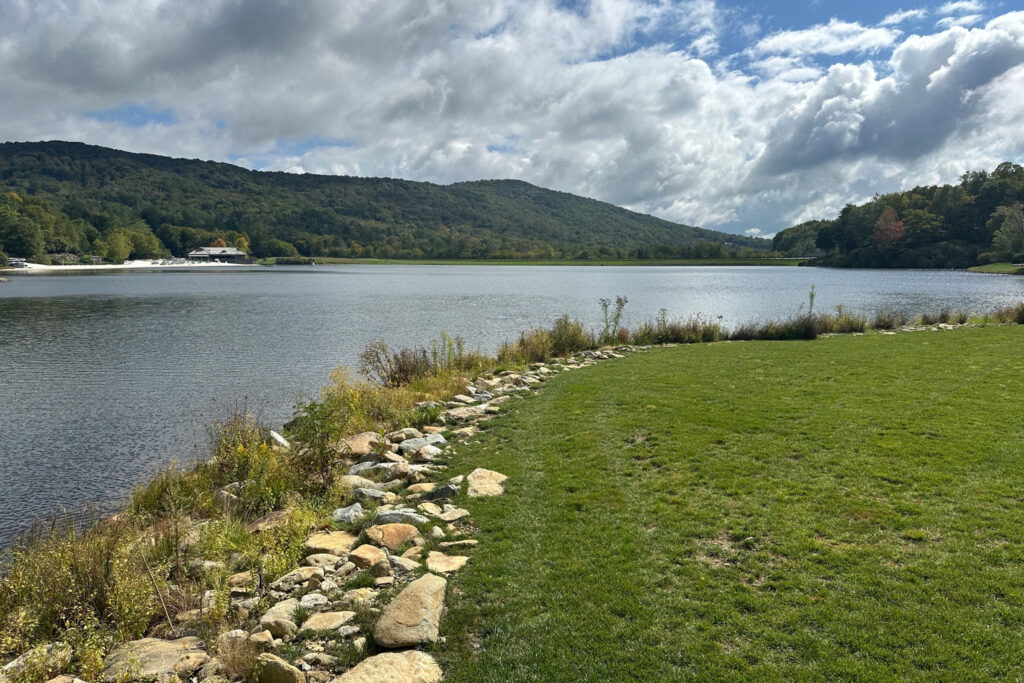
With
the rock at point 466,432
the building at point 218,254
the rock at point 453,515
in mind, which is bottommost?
the rock at point 466,432

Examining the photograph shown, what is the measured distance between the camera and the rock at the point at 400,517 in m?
7.33

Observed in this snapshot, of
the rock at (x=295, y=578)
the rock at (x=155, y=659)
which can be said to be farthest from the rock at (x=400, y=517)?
the rock at (x=155, y=659)

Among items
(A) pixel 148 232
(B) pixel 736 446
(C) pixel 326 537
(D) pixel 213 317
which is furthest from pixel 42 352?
(A) pixel 148 232

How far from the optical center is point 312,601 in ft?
18.8

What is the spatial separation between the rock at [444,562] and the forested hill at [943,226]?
4904 inches

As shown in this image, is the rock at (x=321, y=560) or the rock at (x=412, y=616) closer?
the rock at (x=412, y=616)

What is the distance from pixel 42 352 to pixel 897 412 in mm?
30508

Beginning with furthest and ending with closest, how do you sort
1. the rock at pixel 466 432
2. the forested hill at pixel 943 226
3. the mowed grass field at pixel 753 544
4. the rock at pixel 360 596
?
the forested hill at pixel 943 226, the rock at pixel 466 432, the rock at pixel 360 596, the mowed grass field at pixel 753 544

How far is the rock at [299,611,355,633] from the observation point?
5211 mm

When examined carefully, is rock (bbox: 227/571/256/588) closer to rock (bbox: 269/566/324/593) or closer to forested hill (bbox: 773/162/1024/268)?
rock (bbox: 269/566/324/593)

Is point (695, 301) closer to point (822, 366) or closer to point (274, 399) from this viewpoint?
point (822, 366)

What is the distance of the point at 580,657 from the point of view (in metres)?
4.55

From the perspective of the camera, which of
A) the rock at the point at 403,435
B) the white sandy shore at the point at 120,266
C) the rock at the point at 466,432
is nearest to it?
the rock at the point at 466,432

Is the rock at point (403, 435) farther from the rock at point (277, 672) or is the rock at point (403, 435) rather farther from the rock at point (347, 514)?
the rock at point (277, 672)
